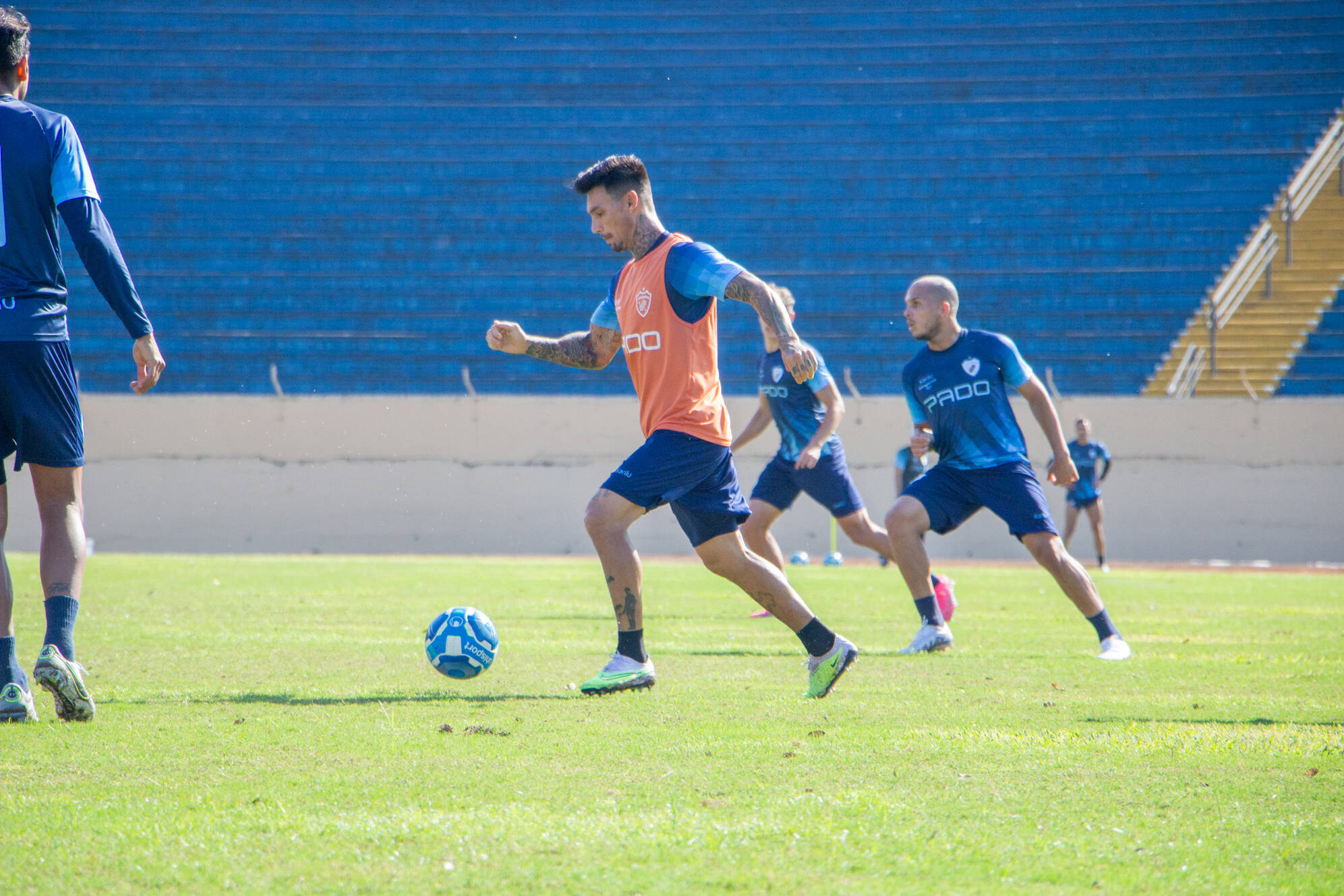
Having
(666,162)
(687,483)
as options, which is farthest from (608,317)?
(666,162)

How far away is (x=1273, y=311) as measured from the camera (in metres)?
20.0

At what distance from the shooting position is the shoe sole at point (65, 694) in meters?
3.59

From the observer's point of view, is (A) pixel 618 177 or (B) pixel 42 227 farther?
(A) pixel 618 177

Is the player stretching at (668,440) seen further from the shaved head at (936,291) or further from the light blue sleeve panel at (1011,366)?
the light blue sleeve panel at (1011,366)

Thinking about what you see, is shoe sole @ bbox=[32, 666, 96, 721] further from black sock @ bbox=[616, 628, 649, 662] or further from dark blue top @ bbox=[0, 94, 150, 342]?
black sock @ bbox=[616, 628, 649, 662]

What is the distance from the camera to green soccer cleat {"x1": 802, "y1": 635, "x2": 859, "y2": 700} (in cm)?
442

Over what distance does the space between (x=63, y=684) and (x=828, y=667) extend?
2.52m

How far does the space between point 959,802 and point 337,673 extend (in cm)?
297

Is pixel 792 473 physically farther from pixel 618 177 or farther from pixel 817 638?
pixel 618 177

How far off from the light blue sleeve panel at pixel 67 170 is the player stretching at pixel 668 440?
1445 mm

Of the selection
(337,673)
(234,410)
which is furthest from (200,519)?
(337,673)

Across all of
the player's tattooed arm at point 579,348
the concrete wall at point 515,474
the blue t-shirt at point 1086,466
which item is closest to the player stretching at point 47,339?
the player's tattooed arm at point 579,348

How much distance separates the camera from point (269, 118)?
23.8m

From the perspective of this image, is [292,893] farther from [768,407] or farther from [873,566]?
[873,566]
